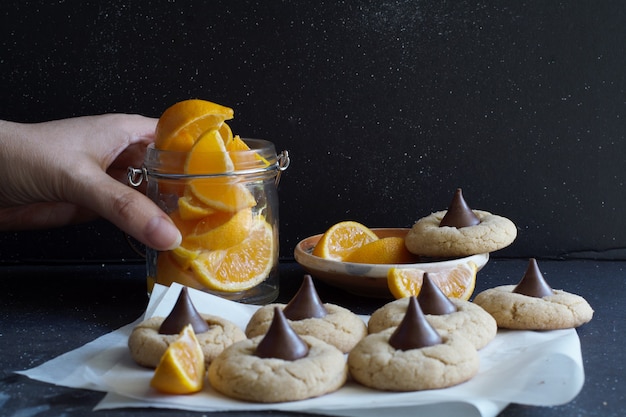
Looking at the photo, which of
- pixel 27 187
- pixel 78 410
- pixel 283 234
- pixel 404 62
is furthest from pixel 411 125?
pixel 78 410

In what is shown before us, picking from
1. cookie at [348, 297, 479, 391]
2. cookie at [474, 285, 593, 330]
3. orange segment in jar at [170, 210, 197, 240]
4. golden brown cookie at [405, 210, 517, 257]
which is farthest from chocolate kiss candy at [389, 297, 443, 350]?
orange segment in jar at [170, 210, 197, 240]

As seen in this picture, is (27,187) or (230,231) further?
(27,187)

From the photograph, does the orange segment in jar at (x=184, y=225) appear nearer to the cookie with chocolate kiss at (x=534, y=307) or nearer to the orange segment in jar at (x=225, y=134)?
the orange segment in jar at (x=225, y=134)

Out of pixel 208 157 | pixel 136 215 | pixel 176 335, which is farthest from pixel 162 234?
pixel 176 335

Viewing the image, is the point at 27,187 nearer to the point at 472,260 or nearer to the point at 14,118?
the point at 14,118

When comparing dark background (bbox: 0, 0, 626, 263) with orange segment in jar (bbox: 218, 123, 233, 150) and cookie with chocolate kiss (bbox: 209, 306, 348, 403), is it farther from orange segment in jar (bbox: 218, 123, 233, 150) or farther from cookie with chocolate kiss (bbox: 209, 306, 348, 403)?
cookie with chocolate kiss (bbox: 209, 306, 348, 403)
